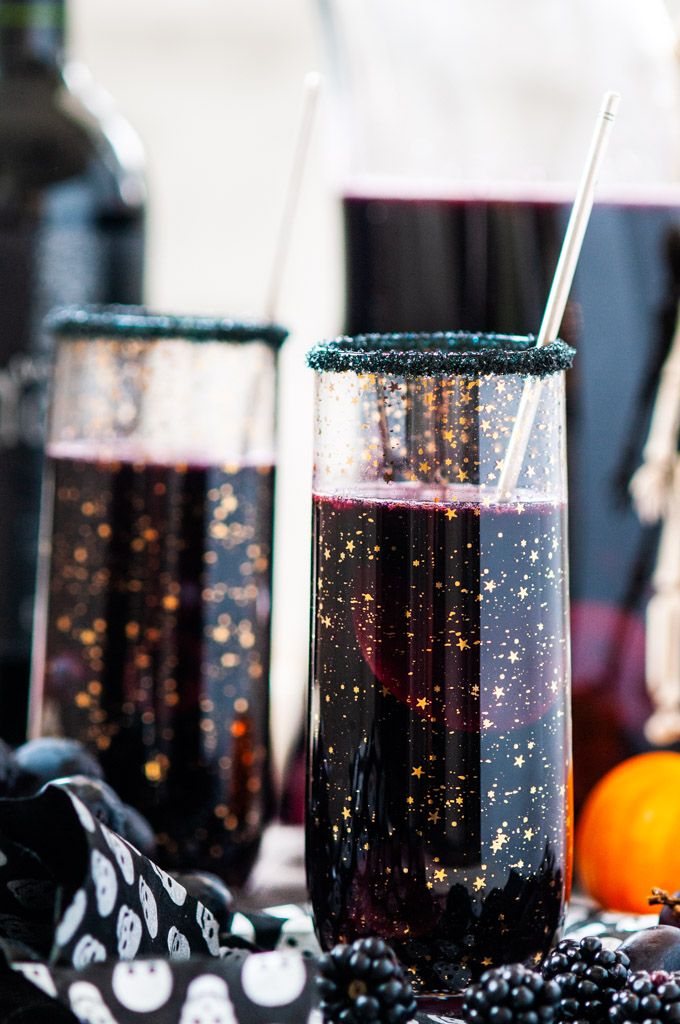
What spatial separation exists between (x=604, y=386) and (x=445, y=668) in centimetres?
33

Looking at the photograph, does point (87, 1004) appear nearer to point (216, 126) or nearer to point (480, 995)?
point (480, 995)

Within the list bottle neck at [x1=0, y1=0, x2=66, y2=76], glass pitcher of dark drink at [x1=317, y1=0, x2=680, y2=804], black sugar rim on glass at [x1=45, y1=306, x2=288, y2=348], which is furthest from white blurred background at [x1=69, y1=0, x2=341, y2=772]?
black sugar rim on glass at [x1=45, y1=306, x2=288, y2=348]

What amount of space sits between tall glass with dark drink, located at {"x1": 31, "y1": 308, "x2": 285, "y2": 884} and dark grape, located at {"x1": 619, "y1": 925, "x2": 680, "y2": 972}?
0.78 ft

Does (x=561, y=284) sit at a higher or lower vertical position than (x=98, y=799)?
higher

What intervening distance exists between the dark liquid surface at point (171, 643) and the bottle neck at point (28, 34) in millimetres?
401

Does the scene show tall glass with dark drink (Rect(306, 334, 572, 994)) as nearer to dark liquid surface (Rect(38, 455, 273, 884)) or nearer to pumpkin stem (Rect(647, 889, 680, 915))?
pumpkin stem (Rect(647, 889, 680, 915))

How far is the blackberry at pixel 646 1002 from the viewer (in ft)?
1.48

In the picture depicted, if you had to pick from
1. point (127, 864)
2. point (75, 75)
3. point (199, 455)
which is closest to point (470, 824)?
point (127, 864)

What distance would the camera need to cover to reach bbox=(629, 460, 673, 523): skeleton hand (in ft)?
2.63

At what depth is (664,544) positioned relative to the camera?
799 mm

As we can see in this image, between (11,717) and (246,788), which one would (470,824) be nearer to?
(246,788)

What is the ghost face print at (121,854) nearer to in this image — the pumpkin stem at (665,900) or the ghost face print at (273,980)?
the ghost face print at (273,980)

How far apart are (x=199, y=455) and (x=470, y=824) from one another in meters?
0.25

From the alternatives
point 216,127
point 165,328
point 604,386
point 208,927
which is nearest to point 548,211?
point 604,386
